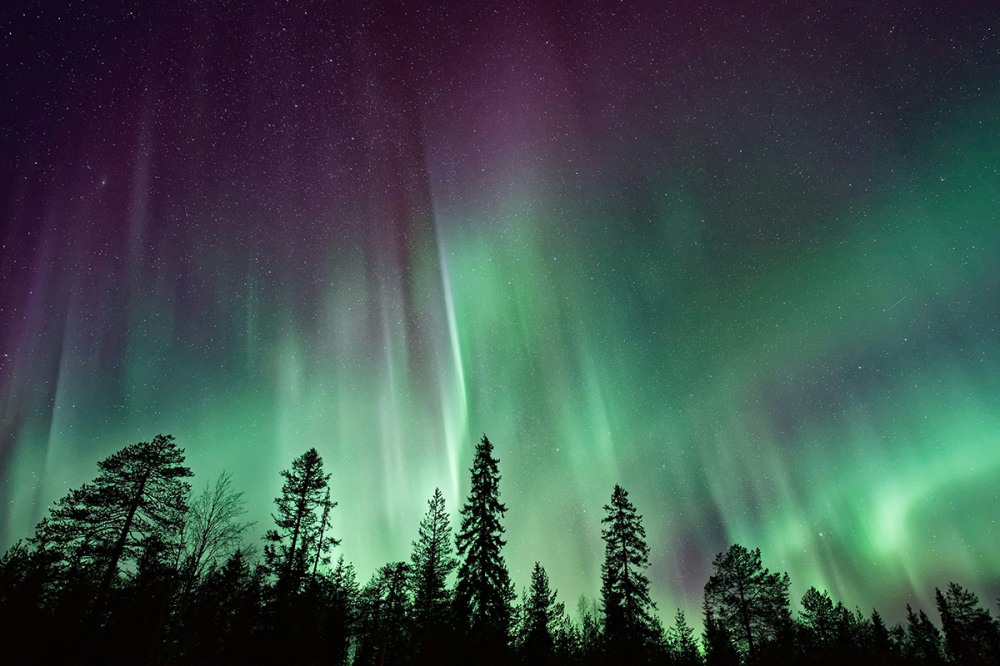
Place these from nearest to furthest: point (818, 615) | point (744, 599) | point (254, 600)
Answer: point (254, 600)
point (744, 599)
point (818, 615)

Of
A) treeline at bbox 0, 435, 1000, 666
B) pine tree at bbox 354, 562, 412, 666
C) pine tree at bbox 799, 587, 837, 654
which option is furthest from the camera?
pine tree at bbox 799, 587, 837, 654

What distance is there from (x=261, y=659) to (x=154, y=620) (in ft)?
18.2

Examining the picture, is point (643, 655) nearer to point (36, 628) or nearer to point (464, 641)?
point (464, 641)

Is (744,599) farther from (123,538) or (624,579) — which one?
(123,538)

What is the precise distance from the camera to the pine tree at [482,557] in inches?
1188

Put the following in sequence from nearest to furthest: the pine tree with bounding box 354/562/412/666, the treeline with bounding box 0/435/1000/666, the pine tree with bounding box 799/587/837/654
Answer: the treeline with bounding box 0/435/1000/666
the pine tree with bounding box 354/562/412/666
the pine tree with bounding box 799/587/837/654

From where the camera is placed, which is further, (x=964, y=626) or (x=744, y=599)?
(x=964, y=626)

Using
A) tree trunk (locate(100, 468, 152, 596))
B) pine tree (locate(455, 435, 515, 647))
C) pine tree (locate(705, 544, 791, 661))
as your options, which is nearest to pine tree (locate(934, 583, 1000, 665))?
pine tree (locate(705, 544, 791, 661))

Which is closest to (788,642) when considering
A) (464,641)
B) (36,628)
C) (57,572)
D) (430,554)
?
(464,641)

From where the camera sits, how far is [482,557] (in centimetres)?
3238

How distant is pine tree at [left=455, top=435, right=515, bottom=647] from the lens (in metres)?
30.2

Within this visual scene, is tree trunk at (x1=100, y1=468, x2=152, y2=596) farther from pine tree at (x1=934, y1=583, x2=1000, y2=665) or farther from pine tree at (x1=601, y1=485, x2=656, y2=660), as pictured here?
pine tree at (x1=934, y1=583, x2=1000, y2=665)

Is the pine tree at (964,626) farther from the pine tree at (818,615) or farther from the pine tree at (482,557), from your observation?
the pine tree at (482,557)

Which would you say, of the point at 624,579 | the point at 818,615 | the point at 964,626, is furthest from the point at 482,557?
the point at 964,626
